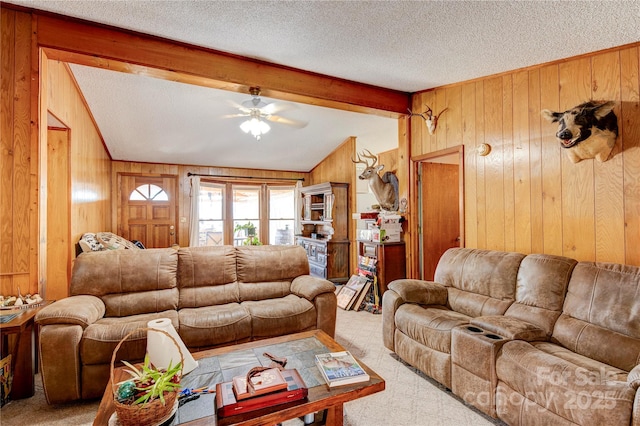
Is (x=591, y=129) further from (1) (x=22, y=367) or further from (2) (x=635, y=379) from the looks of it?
(1) (x=22, y=367)

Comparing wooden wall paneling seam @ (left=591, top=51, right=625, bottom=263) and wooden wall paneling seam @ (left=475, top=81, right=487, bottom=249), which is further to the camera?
wooden wall paneling seam @ (left=475, top=81, right=487, bottom=249)

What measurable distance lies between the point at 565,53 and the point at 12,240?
4.54 meters

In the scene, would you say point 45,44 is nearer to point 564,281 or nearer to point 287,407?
point 287,407

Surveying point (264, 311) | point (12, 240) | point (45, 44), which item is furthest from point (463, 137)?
point (12, 240)

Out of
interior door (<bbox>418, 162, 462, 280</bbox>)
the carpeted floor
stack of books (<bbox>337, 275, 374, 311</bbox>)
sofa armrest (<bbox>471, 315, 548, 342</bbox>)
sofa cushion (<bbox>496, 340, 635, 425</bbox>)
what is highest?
interior door (<bbox>418, 162, 462, 280</bbox>)

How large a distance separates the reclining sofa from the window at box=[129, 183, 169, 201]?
5.30m

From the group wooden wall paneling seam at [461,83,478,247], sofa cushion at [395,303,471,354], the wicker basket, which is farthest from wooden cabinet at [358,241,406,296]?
the wicker basket

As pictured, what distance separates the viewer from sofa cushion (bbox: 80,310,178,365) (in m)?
2.12

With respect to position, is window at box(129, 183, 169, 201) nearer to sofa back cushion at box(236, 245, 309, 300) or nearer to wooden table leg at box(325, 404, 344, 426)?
sofa back cushion at box(236, 245, 309, 300)

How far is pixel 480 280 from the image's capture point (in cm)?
273

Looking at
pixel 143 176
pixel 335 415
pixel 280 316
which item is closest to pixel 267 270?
pixel 280 316

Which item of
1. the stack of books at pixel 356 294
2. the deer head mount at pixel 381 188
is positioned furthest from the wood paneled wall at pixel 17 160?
the deer head mount at pixel 381 188

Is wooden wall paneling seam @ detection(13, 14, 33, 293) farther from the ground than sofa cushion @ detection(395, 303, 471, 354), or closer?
farther from the ground

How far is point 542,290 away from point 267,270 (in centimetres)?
241
